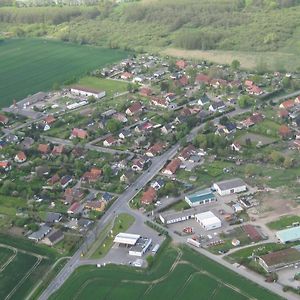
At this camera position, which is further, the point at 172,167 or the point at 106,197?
the point at 172,167

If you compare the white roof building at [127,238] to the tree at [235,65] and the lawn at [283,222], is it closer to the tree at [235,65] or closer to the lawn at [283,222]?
the lawn at [283,222]

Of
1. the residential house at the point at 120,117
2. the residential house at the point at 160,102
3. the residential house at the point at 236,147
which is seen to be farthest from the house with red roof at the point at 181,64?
the residential house at the point at 236,147

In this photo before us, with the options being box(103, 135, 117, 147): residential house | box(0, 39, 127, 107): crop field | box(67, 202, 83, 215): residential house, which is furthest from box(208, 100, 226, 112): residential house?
box(67, 202, 83, 215): residential house

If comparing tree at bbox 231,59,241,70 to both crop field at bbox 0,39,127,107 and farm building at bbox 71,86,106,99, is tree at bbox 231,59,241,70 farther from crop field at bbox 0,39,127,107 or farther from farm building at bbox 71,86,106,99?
farm building at bbox 71,86,106,99

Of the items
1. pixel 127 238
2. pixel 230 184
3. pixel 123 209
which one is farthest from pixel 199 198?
pixel 127 238

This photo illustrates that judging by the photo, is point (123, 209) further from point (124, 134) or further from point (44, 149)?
point (124, 134)

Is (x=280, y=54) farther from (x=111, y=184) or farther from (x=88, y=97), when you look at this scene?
(x=111, y=184)
